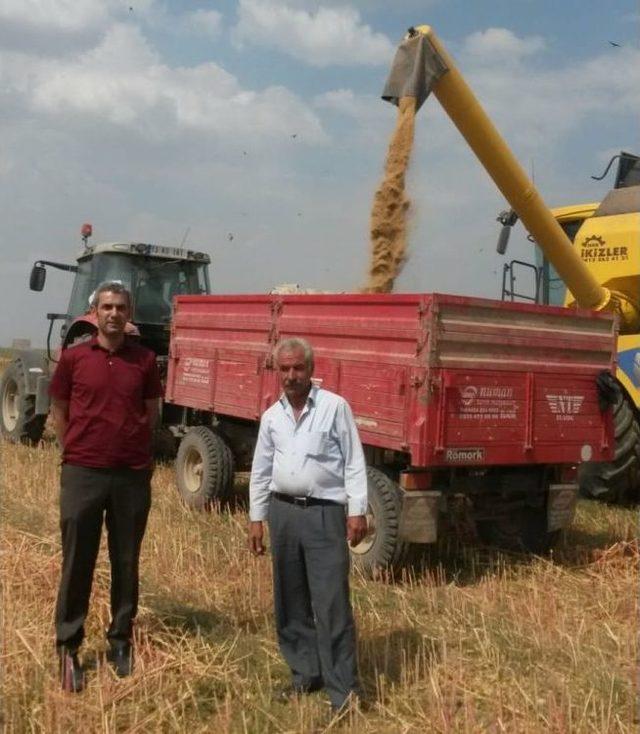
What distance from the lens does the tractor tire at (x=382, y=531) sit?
5.38 metres

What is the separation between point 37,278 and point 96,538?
6.60 meters

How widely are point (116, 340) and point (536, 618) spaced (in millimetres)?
2697

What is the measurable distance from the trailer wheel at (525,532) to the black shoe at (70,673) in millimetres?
3331

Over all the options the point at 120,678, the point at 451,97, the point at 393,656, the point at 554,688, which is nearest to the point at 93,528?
the point at 120,678

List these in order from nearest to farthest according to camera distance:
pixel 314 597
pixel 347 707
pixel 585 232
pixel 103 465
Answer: pixel 347 707 < pixel 314 597 < pixel 103 465 < pixel 585 232

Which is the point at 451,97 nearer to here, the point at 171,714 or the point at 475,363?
the point at 475,363

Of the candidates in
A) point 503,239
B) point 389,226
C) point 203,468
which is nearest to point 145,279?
point 203,468

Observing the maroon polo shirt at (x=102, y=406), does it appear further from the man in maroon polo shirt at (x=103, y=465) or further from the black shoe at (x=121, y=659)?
the black shoe at (x=121, y=659)

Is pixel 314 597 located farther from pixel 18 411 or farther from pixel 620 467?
pixel 18 411

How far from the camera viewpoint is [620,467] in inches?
279

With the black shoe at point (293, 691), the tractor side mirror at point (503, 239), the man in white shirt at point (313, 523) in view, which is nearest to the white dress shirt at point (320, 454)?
the man in white shirt at point (313, 523)

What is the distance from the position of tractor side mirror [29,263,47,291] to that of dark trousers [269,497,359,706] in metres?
6.93

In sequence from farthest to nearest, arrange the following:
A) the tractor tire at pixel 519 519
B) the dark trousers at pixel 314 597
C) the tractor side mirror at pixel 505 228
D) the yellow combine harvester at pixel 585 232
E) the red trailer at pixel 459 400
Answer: the tractor side mirror at pixel 505 228, the yellow combine harvester at pixel 585 232, the tractor tire at pixel 519 519, the red trailer at pixel 459 400, the dark trousers at pixel 314 597

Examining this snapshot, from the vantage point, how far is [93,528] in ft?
12.6
